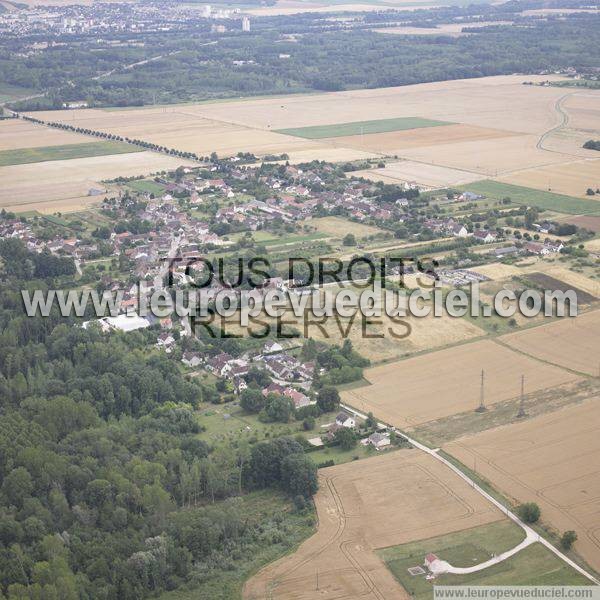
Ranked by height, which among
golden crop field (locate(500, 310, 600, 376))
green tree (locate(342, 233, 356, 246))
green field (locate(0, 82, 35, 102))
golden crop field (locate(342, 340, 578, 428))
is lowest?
golden crop field (locate(342, 340, 578, 428))

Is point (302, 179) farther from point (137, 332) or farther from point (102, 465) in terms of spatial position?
point (102, 465)

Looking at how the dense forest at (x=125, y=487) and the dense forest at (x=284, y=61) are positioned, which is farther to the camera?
the dense forest at (x=284, y=61)

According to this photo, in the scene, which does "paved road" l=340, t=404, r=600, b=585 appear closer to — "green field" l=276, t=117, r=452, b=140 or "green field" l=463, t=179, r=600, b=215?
"green field" l=463, t=179, r=600, b=215

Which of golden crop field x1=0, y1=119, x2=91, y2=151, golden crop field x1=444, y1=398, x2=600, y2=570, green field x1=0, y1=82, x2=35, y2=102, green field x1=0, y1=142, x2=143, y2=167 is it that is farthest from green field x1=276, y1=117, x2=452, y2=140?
golden crop field x1=444, y1=398, x2=600, y2=570

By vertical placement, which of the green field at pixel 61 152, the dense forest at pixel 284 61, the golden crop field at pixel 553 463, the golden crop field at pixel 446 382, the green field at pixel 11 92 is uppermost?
the dense forest at pixel 284 61

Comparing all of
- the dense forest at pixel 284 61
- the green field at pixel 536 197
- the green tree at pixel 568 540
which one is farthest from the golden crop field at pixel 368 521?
the dense forest at pixel 284 61

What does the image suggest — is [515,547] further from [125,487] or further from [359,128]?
[359,128]

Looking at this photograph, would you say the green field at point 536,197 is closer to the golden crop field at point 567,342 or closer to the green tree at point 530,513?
the golden crop field at point 567,342
